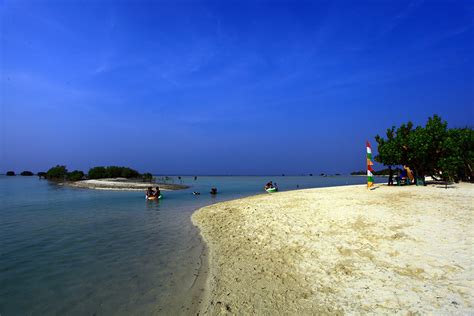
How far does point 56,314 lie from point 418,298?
338 inches

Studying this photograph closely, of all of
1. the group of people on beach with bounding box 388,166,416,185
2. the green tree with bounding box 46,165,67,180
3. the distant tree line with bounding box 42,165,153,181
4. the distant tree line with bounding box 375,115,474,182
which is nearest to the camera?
the distant tree line with bounding box 375,115,474,182

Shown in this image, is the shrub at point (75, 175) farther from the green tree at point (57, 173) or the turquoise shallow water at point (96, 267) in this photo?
the turquoise shallow water at point (96, 267)

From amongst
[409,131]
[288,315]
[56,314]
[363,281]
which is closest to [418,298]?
[363,281]

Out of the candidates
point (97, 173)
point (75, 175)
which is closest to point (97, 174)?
point (97, 173)

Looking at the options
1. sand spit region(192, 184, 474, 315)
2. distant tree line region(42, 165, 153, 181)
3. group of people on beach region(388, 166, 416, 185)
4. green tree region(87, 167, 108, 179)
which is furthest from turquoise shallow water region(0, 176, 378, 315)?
green tree region(87, 167, 108, 179)

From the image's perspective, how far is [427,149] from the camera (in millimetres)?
25531

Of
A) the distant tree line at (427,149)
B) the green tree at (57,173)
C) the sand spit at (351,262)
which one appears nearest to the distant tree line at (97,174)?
the green tree at (57,173)

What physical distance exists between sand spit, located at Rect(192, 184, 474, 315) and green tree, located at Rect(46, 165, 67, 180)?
318 feet

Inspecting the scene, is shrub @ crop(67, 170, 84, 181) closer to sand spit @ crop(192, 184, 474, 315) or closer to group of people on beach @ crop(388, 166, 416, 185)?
sand spit @ crop(192, 184, 474, 315)

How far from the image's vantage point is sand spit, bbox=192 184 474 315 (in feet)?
20.0

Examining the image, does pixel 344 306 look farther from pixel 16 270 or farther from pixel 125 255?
pixel 16 270

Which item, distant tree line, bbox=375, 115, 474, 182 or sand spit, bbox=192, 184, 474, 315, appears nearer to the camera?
sand spit, bbox=192, 184, 474, 315

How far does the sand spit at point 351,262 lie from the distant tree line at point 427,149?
40.6 feet

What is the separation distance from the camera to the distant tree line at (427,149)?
24875 mm
